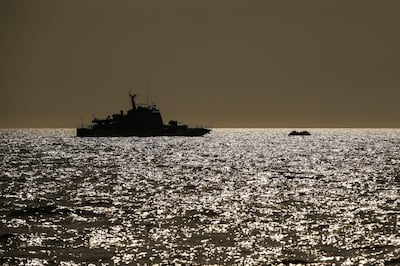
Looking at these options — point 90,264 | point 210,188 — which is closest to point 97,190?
point 210,188

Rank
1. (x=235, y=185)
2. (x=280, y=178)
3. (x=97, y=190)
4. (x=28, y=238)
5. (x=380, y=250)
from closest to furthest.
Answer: (x=380, y=250)
(x=28, y=238)
(x=97, y=190)
(x=235, y=185)
(x=280, y=178)

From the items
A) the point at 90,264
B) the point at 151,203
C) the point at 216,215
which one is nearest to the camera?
the point at 90,264

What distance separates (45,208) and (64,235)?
11638 mm

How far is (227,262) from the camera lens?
26.8 m

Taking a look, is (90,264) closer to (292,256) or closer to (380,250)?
(292,256)

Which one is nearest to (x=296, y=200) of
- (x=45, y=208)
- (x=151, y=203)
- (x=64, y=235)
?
(x=151, y=203)

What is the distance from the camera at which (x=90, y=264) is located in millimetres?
26359

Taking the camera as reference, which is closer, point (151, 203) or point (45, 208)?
point (45, 208)

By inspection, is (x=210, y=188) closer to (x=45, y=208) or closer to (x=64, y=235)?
(x=45, y=208)

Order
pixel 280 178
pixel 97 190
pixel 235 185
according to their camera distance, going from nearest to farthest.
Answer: pixel 97 190
pixel 235 185
pixel 280 178

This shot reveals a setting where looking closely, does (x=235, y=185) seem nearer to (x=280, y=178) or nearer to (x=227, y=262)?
(x=280, y=178)

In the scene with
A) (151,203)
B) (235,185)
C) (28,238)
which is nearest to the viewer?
(28,238)

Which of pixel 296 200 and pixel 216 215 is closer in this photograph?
pixel 216 215

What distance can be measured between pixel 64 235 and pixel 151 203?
52.0 ft
